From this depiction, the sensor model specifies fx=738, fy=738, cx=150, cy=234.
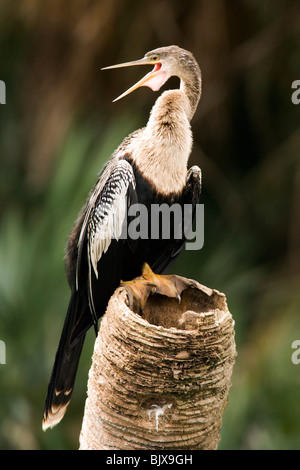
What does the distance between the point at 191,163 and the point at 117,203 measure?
10.2ft

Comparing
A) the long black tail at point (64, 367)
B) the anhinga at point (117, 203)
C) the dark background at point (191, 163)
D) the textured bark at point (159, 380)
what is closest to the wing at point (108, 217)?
the anhinga at point (117, 203)

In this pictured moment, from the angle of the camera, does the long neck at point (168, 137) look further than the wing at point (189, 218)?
No

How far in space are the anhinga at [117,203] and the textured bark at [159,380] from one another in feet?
1.88

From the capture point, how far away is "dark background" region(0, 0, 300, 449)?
13.4 feet

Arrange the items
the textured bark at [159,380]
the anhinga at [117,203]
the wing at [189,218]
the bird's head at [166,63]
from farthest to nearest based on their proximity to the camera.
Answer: the wing at [189,218], the anhinga at [117,203], the bird's head at [166,63], the textured bark at [159,380]

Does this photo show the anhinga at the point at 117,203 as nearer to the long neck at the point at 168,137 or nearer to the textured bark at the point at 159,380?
the long neck at the point at 168,137

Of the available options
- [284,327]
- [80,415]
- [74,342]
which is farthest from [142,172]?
[284,327]

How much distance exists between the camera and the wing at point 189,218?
3.49 metres

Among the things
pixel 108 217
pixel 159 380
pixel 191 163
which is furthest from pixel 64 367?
pixel 191 163

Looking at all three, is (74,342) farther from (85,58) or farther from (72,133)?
(85,58)

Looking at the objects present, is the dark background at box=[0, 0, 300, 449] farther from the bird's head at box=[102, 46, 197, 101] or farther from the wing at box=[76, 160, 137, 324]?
the bird's head at box=[102, 46, 197, 101]

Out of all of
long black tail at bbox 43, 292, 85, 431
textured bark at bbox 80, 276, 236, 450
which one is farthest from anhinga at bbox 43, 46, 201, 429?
textured bark at bbox 80, 276, 236, 450

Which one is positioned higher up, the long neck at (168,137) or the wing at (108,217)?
the long neck at (168,137)

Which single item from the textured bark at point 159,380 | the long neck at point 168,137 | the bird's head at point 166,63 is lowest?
the textured bark at point 159,380
